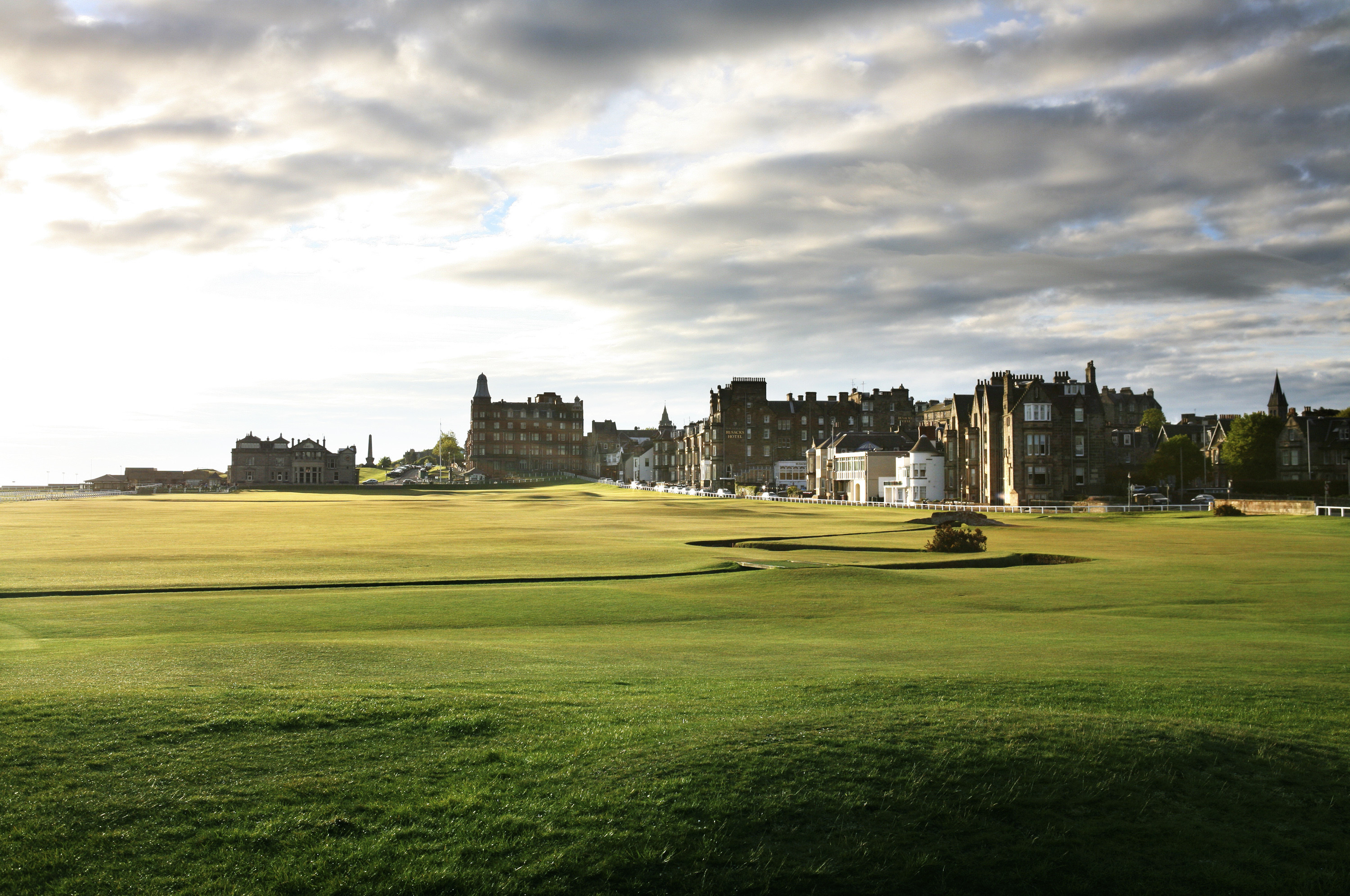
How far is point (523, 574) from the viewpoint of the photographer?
112 feet

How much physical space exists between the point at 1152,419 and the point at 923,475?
8713cm

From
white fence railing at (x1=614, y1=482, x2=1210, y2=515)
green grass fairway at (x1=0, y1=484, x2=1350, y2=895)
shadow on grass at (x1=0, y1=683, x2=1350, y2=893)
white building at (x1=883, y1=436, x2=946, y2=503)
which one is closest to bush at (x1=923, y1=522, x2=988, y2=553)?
green grass fairway at (x1=0, y1=484, x2=1350, y2=895)

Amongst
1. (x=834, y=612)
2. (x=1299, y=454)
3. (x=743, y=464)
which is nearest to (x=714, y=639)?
(x=834, y=612)

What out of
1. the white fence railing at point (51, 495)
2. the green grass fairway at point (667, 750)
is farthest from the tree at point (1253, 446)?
the white fence railing at point (51, 495)

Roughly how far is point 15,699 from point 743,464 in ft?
565

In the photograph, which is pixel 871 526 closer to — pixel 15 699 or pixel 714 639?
pixel 714 639

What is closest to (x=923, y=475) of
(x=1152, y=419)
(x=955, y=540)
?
(x=955, y=540)

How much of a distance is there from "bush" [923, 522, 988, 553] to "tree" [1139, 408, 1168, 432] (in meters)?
133

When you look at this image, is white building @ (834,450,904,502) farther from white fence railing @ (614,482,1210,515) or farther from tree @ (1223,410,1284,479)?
tree @ (1223,410,1284,479)

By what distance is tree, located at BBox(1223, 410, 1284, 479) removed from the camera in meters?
111

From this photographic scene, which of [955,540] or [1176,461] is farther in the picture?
[1176,461]

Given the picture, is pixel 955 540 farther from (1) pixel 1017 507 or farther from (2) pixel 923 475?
(2) pixel 923 475

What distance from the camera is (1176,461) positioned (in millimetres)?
119938

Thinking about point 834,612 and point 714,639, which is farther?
point 834,612
